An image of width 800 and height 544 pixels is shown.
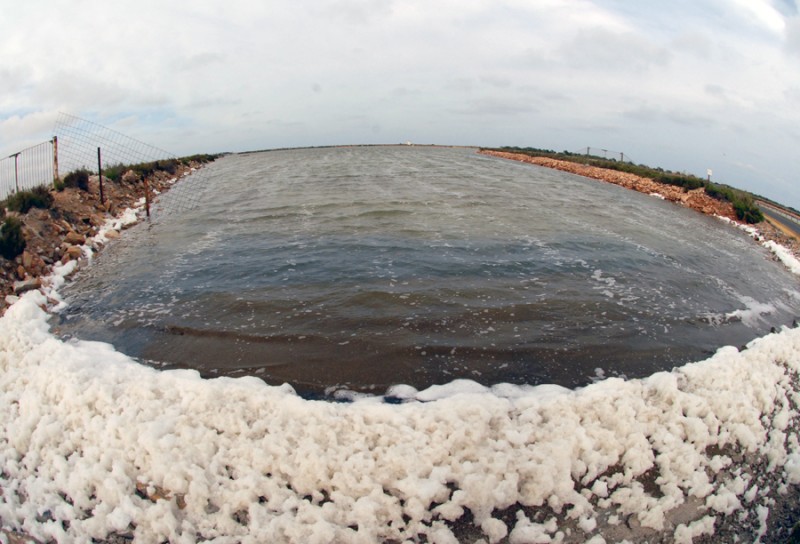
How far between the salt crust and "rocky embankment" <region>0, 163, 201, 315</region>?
15.6 feet

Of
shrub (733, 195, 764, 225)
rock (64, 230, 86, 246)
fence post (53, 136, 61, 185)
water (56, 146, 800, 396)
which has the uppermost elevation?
fence post (53, 136, 61, 185)

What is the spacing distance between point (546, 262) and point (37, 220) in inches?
571

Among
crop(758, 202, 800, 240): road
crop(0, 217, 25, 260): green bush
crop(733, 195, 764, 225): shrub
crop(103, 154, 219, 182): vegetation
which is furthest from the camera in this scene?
crop(103, 154, 219, 182): vegetation

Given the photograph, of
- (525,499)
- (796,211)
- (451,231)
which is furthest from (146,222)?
(796,211)

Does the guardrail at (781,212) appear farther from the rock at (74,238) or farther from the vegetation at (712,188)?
the rock at (74,238)

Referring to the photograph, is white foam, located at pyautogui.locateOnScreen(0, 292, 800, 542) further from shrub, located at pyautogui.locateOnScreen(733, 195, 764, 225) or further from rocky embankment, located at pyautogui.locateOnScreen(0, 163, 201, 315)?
shrub, located at pyautogui.locateOnScreen(733, 195, 764, 225)

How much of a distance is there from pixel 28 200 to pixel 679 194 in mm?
31711

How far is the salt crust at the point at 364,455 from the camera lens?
13.6 feet

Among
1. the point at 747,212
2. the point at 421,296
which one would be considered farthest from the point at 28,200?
the point at 747,212

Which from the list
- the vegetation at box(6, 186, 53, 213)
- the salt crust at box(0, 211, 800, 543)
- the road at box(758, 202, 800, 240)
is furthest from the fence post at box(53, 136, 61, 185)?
the road at box(758, 202, 800, 240)

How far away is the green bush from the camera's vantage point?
10.2 m

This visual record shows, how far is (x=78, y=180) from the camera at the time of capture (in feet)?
57.4

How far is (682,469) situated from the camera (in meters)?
4.77

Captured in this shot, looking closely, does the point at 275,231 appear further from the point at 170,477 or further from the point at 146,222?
the point at 170,477
